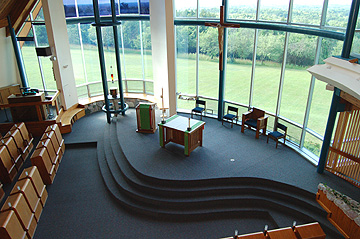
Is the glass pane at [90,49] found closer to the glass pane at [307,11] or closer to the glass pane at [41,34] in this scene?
the glass pane at [41,34]

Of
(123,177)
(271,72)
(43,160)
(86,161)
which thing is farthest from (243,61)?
(43,160)

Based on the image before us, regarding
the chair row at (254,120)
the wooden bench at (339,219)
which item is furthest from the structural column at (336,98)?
the chair row at (254,120)

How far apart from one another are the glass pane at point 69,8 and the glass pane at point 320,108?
365 inches

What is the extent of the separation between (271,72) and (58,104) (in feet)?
25.7

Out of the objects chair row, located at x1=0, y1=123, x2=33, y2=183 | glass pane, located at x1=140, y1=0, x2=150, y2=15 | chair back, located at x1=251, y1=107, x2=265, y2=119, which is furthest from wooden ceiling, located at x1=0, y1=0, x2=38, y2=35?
chair back, located at x1=251, y1=107, x2=265, y2=119

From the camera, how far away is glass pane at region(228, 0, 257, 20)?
8.49 m

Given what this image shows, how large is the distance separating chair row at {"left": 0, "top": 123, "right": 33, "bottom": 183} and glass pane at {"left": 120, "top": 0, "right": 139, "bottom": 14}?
19.7 feet

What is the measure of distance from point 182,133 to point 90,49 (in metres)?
6.66

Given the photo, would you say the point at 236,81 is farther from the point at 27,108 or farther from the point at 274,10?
the point at 27,108

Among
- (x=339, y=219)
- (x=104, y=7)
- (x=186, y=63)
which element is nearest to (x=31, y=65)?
(x=104, y=7)

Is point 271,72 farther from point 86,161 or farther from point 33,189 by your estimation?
point 33,189

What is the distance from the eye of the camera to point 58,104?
35.3 ft

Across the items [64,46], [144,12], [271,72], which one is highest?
[144,12]

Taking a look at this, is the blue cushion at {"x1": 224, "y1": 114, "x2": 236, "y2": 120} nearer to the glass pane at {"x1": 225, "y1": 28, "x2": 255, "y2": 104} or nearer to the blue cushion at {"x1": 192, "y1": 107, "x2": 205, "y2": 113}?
the glass pane at {"x1": 225, "y1": 28, "x2": 255, "y2": 104}
